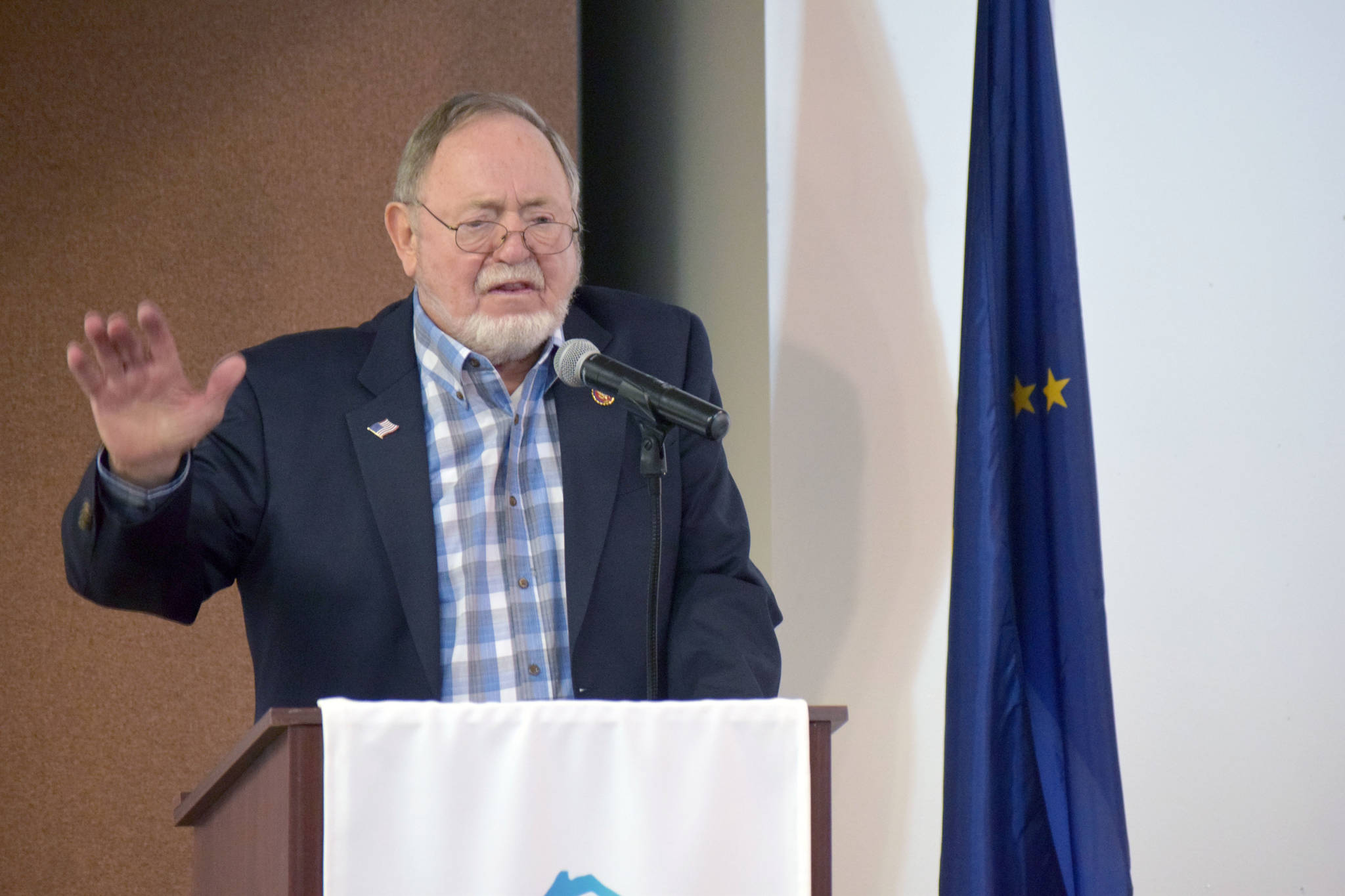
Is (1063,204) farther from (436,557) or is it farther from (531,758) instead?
(531,758)

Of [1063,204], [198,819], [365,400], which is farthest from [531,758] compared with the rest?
[1063,204]

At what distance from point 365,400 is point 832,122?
51.3 inches

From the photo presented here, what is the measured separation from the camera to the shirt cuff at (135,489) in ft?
5.00

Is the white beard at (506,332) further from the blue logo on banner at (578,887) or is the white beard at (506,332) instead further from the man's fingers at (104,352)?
the blue logo on banner at (578,887)

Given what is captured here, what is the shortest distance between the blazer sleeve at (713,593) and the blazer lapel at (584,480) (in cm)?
14

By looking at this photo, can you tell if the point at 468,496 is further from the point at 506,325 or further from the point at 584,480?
the point at 506,325

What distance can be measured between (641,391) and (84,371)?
0.60 metres

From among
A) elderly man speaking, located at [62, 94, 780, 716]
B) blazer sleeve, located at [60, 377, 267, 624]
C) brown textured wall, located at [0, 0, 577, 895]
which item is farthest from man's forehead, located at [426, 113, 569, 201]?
brown textured wall, located at [0, 0, 577, 895]

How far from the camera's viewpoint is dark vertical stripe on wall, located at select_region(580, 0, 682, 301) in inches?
128

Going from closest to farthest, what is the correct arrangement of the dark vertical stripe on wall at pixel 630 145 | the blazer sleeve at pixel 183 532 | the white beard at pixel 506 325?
the blazer sleeve at pixel 183 532 < the white beard at pixel 506 325 < the dark vertical stripe on wall at pixel 630 145

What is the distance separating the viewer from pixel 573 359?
160 centimetres

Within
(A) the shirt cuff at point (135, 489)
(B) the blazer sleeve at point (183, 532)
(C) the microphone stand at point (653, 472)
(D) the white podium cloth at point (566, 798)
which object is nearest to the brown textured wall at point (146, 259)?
(B) the blazer sleeve at point (183, 532)

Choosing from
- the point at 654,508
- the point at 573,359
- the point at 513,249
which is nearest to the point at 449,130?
the point at 513,249

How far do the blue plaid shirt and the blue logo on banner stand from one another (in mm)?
690
